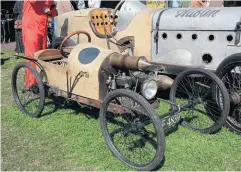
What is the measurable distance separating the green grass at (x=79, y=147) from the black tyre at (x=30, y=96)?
0.17m

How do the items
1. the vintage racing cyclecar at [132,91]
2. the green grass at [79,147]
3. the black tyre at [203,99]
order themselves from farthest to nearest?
the black tyre at [203,99]
the green grass at [79,147]
the vintage racing cyclecar at [132,91]

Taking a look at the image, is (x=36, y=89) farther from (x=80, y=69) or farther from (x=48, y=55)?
(x=80, y=69)

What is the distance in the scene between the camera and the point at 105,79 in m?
3.91

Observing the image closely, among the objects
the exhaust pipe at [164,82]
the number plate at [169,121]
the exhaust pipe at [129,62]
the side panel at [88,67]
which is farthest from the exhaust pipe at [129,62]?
the exhaust pipe at [164,82]

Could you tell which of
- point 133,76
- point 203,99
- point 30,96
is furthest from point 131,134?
point 30,96

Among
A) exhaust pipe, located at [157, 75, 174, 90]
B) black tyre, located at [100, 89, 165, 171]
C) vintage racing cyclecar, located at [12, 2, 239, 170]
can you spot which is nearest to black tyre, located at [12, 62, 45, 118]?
vintage racing cyclecar, located at [12, 2, 239, 170]

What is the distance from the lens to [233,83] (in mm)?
4195

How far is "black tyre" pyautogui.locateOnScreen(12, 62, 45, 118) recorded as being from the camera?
4.39m

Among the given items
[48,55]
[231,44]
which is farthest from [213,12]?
[48,55]

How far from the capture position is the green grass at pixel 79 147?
139 inches

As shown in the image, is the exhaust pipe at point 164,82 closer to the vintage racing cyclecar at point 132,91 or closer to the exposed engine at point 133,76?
the vintage racing cyclecar at point 132,91

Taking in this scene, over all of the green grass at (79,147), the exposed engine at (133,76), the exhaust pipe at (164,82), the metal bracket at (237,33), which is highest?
the metal bracket at (237,33)

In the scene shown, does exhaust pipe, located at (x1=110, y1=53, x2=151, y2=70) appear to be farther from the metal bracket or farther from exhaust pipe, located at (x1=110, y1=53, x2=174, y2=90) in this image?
the metal bracket

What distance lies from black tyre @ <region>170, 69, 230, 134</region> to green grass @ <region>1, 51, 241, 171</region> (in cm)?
21
